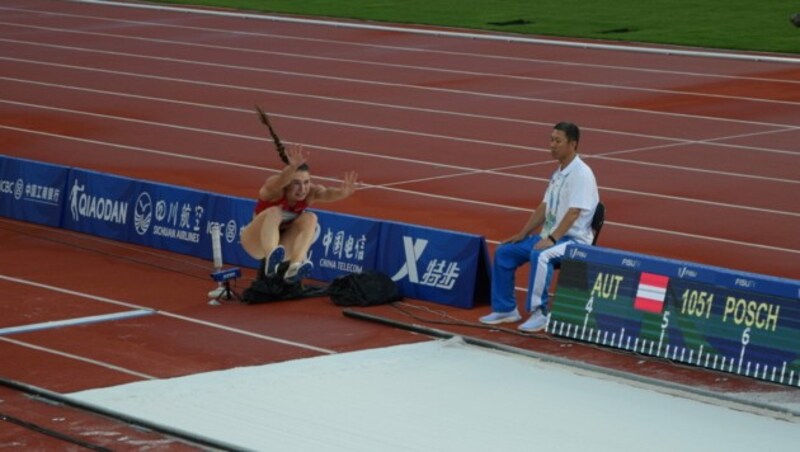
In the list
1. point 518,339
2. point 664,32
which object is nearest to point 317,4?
point 664,32

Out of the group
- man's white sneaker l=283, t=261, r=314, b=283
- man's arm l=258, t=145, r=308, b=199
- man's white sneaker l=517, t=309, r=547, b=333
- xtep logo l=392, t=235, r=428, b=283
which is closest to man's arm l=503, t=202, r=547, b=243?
man's white sneaker l=517, t=309, r=547, b=333

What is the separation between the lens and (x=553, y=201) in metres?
11.7

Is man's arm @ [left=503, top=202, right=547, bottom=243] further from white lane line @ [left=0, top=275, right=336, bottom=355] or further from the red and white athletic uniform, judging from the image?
the red and white athletic uniform

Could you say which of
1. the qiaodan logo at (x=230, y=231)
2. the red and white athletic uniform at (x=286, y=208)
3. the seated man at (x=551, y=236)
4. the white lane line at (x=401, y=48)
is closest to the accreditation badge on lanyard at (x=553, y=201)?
the seated man at (x=551, y=236)

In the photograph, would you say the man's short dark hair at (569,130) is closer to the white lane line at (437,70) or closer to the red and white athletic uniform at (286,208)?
the red and white athletic uniform at (286,208)

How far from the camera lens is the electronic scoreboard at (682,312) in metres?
10.4

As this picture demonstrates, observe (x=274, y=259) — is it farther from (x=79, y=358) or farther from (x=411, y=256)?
(x=79, y=358)

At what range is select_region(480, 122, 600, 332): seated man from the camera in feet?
37.9

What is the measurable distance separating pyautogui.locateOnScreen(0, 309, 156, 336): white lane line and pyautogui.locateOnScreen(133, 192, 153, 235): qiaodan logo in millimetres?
2617

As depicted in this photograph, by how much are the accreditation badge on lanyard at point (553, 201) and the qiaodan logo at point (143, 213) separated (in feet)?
14.5

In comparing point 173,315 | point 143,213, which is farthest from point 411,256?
point 143,213

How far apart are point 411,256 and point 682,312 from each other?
2.61 meters

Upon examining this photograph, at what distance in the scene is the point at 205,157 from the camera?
19.0 m

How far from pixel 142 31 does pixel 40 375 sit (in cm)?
2110
